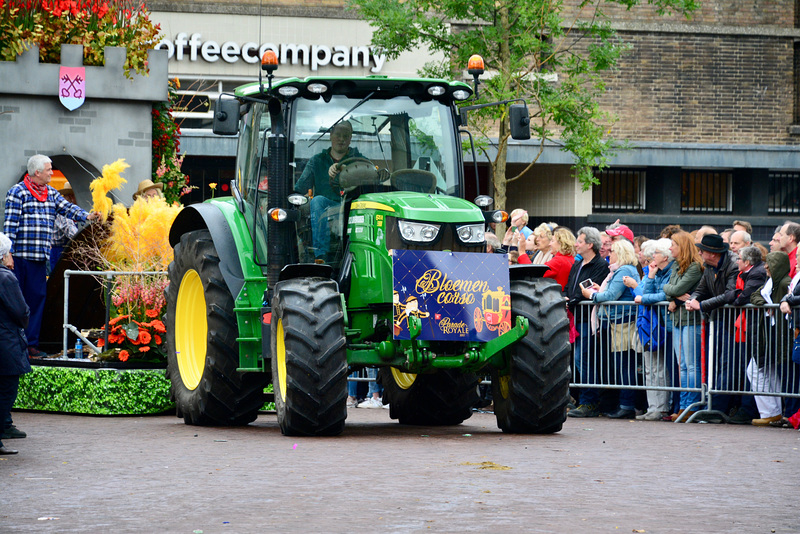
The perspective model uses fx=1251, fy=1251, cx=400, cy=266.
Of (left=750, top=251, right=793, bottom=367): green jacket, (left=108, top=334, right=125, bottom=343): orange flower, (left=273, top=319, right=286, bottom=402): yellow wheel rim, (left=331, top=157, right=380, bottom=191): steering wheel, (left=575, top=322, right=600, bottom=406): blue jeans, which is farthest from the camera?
(left=575, top=322, right=600, bottom=406): blue jeans

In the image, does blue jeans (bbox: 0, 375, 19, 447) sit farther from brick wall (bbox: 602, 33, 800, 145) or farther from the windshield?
brick wall (bbox: 602, 33, 800, 145)

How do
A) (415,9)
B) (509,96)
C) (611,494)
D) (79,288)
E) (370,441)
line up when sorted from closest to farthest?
(611,494) → (370,441) → (79,288) → (509,96) → (415,9)

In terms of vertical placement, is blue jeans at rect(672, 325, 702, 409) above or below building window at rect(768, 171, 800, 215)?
below

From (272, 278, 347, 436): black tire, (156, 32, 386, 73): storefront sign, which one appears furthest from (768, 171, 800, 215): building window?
(272, 278, 347, 436): black tire

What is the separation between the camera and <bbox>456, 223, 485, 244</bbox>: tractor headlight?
9977 millimetres

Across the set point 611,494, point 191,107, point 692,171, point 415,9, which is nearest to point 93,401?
point 611,494

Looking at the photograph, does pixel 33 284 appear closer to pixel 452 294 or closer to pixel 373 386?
pixel 373 386

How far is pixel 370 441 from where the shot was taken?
980 centimetres

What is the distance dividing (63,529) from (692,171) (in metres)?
26.6

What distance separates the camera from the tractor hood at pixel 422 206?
9781 mm

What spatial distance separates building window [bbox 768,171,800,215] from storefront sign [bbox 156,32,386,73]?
1051 centimetres

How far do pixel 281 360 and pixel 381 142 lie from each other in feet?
6.59

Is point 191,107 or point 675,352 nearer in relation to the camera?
point 675,352

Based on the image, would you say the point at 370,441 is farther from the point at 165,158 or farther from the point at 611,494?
the point at 165,158
